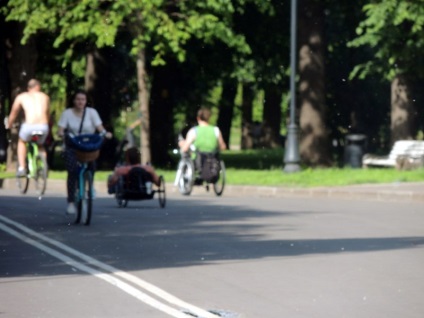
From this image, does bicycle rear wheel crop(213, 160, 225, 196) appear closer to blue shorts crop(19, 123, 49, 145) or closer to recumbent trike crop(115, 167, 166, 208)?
blue shorts crop(19, 123, 49, 145)

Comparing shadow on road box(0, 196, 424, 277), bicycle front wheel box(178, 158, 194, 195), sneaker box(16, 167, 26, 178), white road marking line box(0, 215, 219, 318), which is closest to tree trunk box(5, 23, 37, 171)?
bicycle front wheel box(178, 158, 194, 195)

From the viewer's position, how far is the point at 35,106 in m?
24.4

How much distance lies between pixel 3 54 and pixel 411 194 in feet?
66.3

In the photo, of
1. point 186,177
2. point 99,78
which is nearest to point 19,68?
point 99,78

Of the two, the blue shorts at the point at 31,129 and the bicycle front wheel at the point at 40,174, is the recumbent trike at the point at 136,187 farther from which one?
the bicycle front wheel at the point at 40,174

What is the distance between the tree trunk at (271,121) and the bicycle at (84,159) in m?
44.6

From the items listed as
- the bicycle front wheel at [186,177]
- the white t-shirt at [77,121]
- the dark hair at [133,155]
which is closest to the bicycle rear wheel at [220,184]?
the bicycle front wheel at [186,177]

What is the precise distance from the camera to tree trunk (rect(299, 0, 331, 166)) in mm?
39469

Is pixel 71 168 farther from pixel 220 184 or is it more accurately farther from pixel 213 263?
pixel 220 184

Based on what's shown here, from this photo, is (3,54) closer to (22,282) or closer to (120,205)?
(120,205)

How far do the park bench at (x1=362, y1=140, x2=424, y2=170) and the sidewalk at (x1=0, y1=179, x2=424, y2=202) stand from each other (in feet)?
22.3

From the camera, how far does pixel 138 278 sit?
1197cm

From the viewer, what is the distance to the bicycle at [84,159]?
18.5m

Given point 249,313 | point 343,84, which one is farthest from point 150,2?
point 249,313
